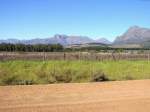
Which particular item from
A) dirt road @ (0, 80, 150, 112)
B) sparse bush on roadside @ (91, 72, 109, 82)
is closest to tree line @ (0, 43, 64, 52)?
sparse bush on roadside @ (91, 72, 109, 82)

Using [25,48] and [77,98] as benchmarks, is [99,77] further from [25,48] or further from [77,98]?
[25,48]

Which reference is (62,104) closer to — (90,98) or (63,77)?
(90,98)

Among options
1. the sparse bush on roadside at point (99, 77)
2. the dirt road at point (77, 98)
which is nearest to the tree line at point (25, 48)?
the sparse bush on roadside at point (99, 77)

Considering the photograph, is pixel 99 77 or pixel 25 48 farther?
pixel 25 48

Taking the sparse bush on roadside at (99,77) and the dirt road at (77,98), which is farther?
the sparse bush on roadside at (99,77)

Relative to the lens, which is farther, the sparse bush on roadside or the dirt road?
the sparse bush on roadside

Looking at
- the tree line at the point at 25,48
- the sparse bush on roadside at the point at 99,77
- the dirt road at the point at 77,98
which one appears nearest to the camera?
the dirt road at the point at 77,98

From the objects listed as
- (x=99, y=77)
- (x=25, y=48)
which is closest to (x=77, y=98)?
(x=99, y=77)

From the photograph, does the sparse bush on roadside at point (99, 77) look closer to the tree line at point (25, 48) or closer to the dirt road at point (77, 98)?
the dirt road at point (77, 98)

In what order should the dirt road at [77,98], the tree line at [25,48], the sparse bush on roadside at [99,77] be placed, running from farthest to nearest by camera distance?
the tree line at [25,48]
the sparse bush on roadside at [99,77]
the dirt road at [77,98]

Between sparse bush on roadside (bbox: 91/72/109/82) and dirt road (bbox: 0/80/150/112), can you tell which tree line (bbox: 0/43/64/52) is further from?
dirt road (bbox: 0/80/150/112)

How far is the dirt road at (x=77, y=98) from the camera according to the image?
13.0 m

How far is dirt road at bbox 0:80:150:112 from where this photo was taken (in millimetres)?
13016

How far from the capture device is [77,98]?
14961 millimetres
